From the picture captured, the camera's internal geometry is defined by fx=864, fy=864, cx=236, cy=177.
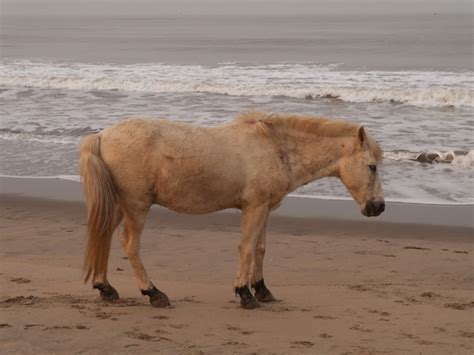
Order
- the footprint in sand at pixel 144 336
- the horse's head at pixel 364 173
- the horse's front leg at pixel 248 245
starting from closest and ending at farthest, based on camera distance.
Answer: the footprint in sand at pixel 144 336 → the horse's front leg at pixel 248 245 → the horse's head at pixel 364 173

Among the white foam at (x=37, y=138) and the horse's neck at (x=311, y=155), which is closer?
the horse's neck at (x=311, y=155)

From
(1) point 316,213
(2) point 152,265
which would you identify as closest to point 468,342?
(2) point 152,265

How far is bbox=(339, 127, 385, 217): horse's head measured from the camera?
709 centimetres

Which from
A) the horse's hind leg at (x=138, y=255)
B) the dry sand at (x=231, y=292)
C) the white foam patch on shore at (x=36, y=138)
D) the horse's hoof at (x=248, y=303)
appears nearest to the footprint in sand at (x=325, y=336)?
the dry sand at (x=231, y=292)

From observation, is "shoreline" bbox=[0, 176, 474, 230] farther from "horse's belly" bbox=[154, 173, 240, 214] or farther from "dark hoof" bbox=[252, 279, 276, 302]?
"horse's belly" bbox=[154, 173, 240, 214]

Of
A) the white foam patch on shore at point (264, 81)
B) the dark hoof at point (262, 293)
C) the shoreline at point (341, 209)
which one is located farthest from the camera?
the white foam patch on shore at point (264, 81)

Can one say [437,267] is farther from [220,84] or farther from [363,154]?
[220,84]

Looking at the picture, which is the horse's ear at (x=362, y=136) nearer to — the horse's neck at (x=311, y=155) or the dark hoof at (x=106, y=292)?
the horse's neck at (x=311, y=155)

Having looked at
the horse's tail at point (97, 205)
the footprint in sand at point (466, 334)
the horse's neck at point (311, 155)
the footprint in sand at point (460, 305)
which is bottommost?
the footprint in sand at point (460, 305)

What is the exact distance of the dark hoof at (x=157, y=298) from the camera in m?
6.80

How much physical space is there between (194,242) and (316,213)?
213 centimetres

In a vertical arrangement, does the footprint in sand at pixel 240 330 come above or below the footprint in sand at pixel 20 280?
above

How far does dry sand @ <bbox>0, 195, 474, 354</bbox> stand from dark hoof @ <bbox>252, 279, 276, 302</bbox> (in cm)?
16

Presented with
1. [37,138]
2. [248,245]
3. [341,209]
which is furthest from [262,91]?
[248,245]
